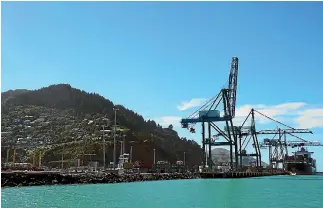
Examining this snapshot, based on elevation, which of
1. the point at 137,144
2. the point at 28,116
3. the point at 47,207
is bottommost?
the point at 47,207

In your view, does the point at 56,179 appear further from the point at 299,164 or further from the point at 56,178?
the point at 299,164

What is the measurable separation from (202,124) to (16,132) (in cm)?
10505

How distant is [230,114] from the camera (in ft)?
312

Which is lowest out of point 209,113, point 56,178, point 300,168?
point 56,178

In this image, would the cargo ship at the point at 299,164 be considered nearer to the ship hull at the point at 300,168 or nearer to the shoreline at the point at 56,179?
the ship hull at the point at 300,168

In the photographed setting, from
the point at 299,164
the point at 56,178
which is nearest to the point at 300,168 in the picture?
the point at 299,164

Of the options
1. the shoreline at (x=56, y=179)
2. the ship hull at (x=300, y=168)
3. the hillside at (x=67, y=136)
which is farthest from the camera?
the ship hull at (x=300, y=168)

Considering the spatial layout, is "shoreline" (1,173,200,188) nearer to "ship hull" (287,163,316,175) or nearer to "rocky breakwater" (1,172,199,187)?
"rocky breakwater" (1,172,199,187)

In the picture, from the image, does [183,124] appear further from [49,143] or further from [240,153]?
[49,143]

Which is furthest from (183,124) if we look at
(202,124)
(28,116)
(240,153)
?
(28,116)

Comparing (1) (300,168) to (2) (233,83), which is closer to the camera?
(2) (233,83)

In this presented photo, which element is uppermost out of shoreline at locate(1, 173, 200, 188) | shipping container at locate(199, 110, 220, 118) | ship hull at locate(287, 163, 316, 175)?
shipping container at locate(199, 110, 220, 118)

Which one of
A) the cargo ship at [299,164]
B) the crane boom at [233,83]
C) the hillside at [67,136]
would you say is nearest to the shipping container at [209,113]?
the crane boom at [233,83]

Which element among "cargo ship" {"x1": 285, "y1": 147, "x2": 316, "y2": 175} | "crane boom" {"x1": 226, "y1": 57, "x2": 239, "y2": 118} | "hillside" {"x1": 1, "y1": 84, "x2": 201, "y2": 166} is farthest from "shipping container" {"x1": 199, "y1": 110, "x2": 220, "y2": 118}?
"cargo ship" {"x1": 285, "y1": 147, "x2": 316, "y2": 175}
